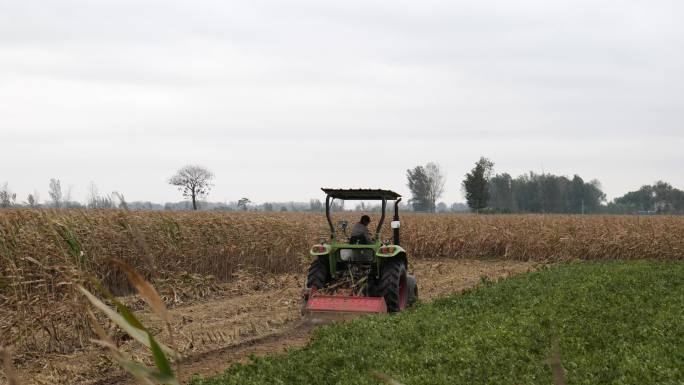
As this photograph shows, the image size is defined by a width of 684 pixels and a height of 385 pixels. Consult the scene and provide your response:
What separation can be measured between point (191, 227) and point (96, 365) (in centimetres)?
1022

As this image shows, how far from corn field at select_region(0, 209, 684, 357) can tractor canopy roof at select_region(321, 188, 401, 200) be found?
343 cm

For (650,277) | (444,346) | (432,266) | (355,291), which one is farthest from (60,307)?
(432,266)

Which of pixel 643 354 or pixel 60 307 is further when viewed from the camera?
pixel 60 307

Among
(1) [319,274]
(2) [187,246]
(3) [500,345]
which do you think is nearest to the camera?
(3) [500,345]

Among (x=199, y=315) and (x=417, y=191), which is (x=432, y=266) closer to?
(x=199, y=315)

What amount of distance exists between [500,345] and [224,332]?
4.59 metres

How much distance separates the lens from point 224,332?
10992mm

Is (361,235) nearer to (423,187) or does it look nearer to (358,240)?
(358,240)

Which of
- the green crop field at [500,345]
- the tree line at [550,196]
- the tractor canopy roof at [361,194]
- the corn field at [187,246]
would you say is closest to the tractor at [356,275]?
the tractor canopy roof at [361,194]

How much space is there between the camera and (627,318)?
1006cm

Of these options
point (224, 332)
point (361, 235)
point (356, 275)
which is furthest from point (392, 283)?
point (224, 332)

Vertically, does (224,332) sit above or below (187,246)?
below

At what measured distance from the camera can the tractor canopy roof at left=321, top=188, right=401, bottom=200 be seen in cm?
1196

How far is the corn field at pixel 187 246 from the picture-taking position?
1020 centimetres
